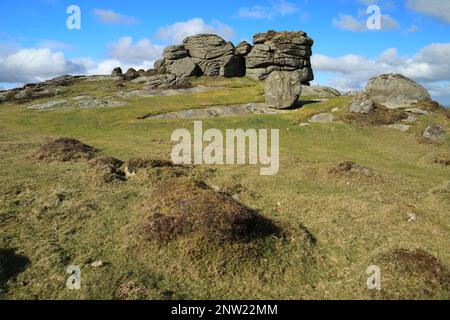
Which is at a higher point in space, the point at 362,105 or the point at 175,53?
the point at 175,53

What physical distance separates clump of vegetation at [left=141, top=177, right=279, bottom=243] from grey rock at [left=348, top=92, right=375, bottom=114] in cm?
4040

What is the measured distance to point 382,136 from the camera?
158 ft

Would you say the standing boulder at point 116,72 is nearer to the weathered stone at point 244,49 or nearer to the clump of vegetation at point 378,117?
the weathered stone at point 244,49

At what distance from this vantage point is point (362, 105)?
184 ft

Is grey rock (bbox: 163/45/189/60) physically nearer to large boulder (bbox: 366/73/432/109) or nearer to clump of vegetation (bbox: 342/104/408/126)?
large boulder (bbox: 366/73/432/109)

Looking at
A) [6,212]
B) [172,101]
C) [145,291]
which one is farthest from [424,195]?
[172,101]


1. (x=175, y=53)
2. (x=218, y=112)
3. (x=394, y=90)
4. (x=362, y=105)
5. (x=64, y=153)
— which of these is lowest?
(x=64, y=153)

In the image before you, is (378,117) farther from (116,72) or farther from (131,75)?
(116,72)

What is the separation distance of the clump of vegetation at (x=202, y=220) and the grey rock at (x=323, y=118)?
3734 cm

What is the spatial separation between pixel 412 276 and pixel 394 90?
54117 mm

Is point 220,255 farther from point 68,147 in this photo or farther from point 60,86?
point 60,86

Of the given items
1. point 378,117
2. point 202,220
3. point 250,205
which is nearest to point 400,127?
point 378,117

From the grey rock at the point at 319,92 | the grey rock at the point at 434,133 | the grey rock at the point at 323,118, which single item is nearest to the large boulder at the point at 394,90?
the grey rock at the point at 323,118

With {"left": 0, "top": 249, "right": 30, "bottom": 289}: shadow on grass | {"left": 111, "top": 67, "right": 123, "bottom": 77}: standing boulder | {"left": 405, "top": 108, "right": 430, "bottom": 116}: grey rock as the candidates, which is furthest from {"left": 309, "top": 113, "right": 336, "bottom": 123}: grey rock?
{"left": 111, "top": 67, "right": 123, "bottom": 77}: standing boulder
